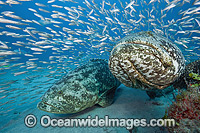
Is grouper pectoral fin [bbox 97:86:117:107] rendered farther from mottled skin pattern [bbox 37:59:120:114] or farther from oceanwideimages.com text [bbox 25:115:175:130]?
oceanwideimages.com text [bbox 25:115:175:130]

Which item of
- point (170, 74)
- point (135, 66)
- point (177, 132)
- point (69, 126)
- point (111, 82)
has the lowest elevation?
point (69, 126)

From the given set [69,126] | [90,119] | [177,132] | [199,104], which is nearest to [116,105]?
[90,119]

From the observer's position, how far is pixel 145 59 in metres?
1.67

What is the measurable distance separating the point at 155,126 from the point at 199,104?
990 mm

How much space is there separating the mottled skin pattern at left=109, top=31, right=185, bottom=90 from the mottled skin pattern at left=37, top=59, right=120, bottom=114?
139cm

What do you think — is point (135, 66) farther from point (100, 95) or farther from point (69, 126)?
point (69, 126)

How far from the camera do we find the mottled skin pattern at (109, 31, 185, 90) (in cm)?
165

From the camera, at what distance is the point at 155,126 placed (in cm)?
227

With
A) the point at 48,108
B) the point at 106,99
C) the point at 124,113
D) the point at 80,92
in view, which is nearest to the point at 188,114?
the point at 124,113

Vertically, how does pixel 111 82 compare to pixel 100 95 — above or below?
above

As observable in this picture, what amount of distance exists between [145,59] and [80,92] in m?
2.03

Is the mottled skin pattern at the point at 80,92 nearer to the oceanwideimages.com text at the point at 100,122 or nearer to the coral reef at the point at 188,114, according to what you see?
the oceanwideimages.com text at the point at 100,122

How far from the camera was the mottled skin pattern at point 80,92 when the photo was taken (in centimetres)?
276

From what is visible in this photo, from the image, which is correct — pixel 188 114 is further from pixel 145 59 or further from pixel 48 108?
pixel 48 108
